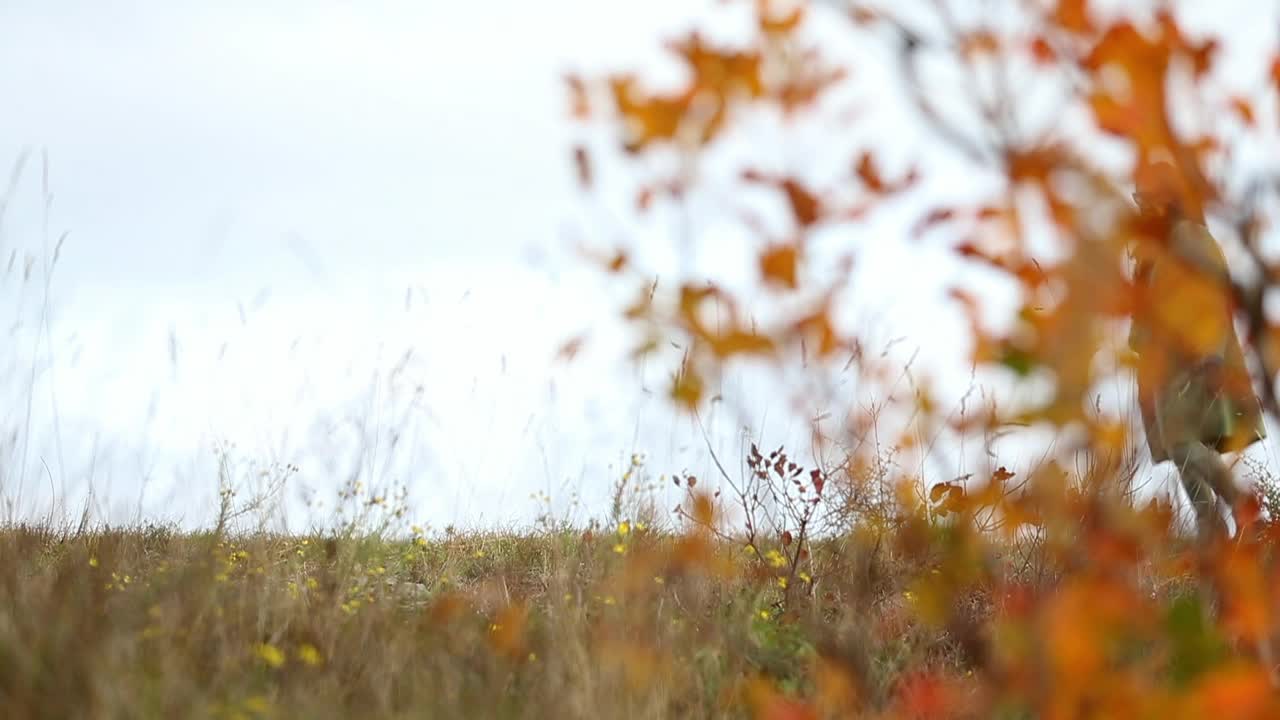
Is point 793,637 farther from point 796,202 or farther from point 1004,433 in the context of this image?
point 796,202

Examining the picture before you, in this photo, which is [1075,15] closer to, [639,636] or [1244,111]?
[1244,111]

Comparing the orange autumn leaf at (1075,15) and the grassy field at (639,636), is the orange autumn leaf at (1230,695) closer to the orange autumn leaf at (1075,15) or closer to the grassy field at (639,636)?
the grassy field at (639,636)

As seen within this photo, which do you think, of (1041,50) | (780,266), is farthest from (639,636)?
(1041,50)

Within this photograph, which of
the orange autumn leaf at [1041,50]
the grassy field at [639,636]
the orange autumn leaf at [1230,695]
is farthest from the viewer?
the orange autumn leaf at [1041,50]

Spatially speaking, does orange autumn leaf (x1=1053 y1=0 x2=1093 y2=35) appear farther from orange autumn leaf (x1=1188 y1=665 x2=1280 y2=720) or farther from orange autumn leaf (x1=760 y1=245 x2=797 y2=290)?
orange autumn leaf (x1=1188 y1=665 x2=1280 y2=720)

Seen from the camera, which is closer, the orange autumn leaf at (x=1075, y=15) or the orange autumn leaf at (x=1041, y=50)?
the orange autumn leaf at (x=1075, y=15)

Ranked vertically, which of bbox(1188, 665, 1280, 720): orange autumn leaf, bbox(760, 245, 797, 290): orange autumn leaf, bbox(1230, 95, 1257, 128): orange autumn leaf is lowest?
bbox(1188, 665, 1280, 720): orange autumn leaf

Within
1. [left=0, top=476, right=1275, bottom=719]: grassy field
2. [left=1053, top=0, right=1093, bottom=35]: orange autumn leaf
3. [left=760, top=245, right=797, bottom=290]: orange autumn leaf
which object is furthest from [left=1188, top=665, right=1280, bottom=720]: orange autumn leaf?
[left=1053, top=0, right=1093, bottom=35]: orange autumn leaf

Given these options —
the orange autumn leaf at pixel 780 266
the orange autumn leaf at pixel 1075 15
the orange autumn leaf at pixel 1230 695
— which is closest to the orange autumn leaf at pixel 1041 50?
the orange autumn leaf at pixel 1075 15

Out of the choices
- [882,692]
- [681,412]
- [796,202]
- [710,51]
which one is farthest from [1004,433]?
[681,412]

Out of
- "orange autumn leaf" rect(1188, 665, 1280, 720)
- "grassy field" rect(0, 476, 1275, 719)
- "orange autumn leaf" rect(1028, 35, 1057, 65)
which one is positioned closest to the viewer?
"orange autumn leaf" rect(1188, 665, 1280, 720)

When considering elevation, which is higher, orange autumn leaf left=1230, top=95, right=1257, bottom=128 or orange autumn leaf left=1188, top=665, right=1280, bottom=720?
orange autumn leaf left=1230, top=95, right=1257, bottom=128

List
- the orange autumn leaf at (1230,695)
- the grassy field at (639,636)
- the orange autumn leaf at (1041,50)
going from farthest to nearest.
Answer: the orange autumn leaf at (1041,50), the grassy field at (639,636), the orange autumn leaf at (1230,695)

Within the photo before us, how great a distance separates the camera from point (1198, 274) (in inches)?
61.7
